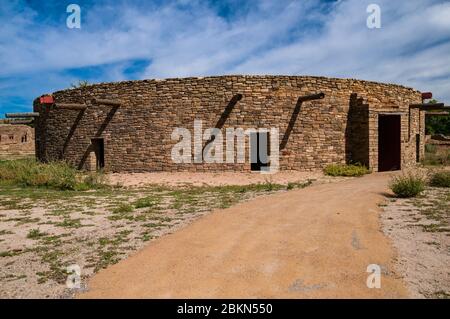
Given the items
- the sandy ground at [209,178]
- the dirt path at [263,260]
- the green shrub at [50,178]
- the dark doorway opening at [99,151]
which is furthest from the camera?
the dark doorway opening at [99,151]

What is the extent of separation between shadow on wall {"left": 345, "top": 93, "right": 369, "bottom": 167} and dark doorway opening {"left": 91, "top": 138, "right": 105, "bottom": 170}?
10.3m

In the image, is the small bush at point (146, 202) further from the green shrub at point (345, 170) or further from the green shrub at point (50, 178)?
the green shrub at point (345, 170)

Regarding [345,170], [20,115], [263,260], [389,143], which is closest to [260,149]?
[345,170]

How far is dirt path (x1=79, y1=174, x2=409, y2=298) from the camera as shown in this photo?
325 cm

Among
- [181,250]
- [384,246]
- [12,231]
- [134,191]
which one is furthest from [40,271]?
[134,191]

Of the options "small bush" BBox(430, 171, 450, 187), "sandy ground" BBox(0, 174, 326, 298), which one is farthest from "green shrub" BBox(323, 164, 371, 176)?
"small bush" BBox(430, 171, 450, 187)

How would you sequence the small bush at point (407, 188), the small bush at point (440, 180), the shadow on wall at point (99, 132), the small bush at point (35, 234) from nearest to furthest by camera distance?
1. the small bush at point (35, 234)
2. the small bush at point (407, 188)
3. the small bush at point (440, 180)
4. the shadow on wall at point (99, 132)

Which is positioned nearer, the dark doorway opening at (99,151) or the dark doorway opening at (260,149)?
the dark doorway opening at (260,149)

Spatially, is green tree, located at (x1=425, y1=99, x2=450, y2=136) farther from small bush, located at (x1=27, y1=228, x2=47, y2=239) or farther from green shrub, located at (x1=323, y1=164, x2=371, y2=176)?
small bush, located at (x1=27, y1=228, x2=47, y2=239)

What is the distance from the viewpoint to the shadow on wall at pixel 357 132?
1351cm

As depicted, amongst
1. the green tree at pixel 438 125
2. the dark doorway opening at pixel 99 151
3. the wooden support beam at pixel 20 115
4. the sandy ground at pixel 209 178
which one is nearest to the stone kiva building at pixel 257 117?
the dark doorway opening at pixel 99 151

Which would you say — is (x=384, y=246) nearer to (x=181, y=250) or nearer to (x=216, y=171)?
(x=181, y=250)

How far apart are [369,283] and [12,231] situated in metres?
5.52

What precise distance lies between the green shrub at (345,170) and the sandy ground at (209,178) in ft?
1.16
